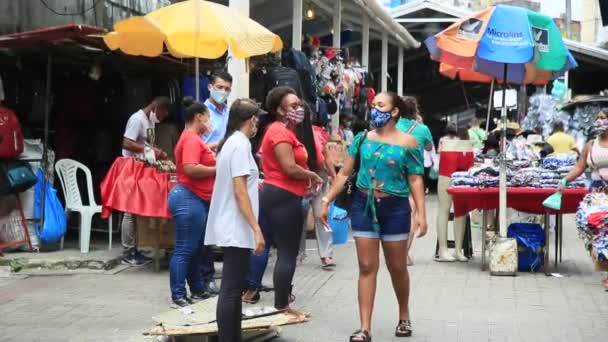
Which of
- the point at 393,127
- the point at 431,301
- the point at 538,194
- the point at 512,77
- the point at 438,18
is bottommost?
the point at 431,301

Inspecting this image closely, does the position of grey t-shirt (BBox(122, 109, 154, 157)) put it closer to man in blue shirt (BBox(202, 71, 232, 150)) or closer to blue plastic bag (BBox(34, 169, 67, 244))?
blue plastic bag (BBox(34, 169, 67, 244))

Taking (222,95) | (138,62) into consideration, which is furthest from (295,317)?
(138,62)

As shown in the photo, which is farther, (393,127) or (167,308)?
(167,308)

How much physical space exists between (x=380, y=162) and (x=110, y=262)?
13.1 feet

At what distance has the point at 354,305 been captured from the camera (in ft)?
25.9

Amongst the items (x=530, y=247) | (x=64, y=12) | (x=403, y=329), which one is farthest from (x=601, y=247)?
(x=64, y=12)

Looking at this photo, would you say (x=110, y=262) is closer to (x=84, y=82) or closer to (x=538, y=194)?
(x=84, y=82)

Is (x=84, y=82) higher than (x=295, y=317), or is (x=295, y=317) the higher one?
(x=84, y=82)

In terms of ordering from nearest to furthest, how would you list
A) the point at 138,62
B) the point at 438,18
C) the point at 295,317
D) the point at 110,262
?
the point at 295,317 → the point at 110,262 → the point at 138,62 → the point at 438,18

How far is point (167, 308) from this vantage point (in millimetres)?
7535

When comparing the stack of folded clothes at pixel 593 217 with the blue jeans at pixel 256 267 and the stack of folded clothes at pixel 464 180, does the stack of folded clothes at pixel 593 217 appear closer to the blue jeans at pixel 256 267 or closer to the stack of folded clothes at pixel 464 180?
the stack of folded clothes at pixel 464 180

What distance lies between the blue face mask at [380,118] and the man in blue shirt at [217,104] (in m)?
2.25

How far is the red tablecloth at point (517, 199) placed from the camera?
9.63 meters

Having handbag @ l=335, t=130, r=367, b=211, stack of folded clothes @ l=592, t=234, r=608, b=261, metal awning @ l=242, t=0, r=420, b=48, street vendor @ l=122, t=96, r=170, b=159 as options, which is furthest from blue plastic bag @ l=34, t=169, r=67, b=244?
stack of folded clothes @ l=592, t=234, r=608, b=261
